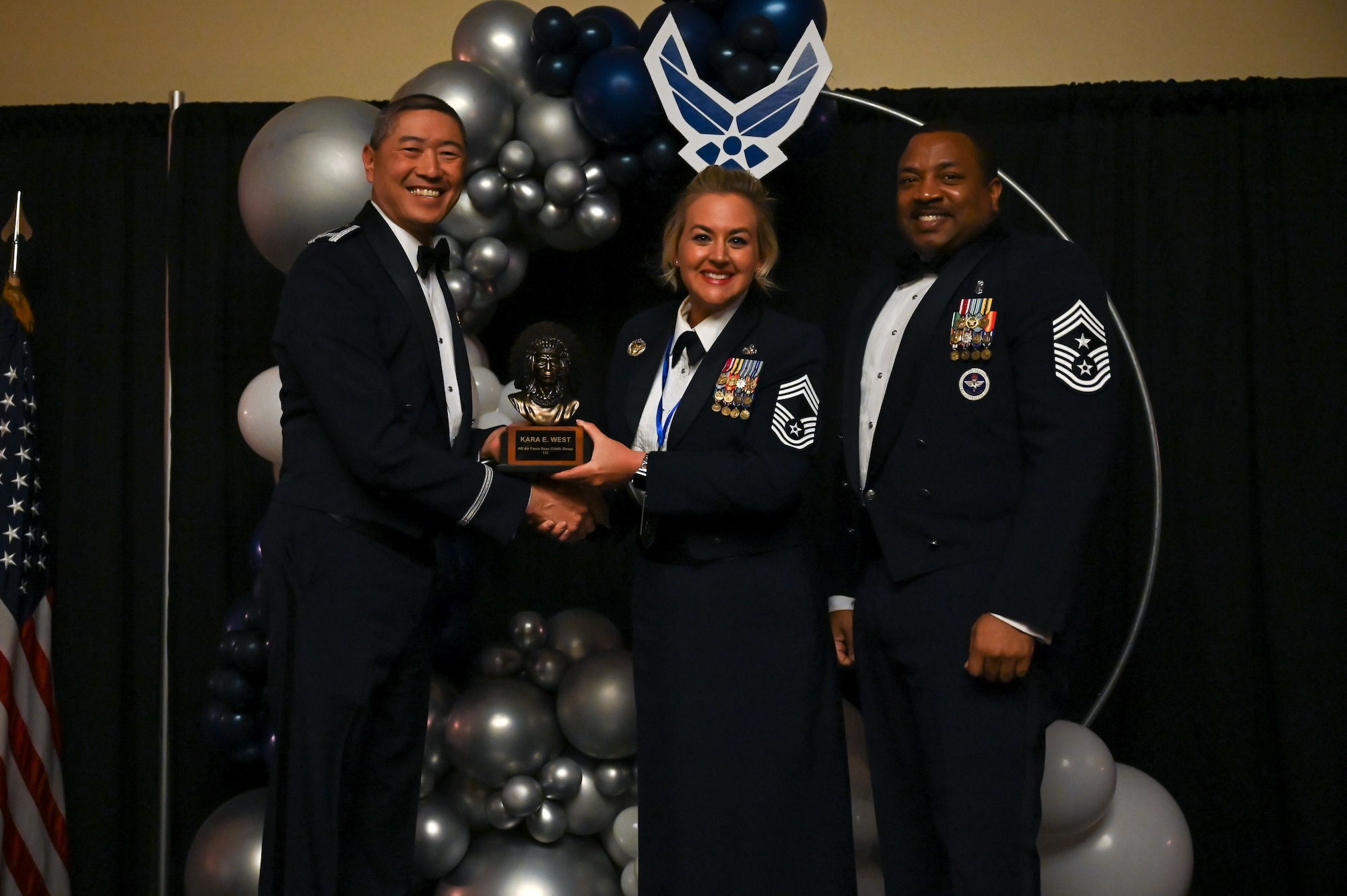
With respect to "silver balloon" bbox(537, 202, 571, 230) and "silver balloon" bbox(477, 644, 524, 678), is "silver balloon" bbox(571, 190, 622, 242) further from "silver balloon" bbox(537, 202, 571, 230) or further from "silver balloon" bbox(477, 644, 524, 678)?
"silver balloon" bbox(477, 644, 524, 678)

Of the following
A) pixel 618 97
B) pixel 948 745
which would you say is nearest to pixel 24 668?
pixel 618 97

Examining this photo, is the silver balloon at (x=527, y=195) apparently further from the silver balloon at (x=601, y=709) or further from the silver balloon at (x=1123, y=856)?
the silver balloon at (x=1123, y=856)

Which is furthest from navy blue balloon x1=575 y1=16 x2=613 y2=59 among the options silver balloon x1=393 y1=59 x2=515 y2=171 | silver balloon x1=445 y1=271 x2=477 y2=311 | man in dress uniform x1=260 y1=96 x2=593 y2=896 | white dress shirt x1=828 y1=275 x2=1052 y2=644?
white dress shirt x1=828 y1=275 x2=1052 y2=644

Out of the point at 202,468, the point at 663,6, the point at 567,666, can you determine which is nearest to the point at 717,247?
the point at 663,6

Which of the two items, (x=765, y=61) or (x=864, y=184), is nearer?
(x=765, y=61)

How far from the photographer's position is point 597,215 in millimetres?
3283

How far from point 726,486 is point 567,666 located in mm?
1101

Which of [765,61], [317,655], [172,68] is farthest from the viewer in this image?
[172,68]

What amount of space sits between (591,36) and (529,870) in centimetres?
233

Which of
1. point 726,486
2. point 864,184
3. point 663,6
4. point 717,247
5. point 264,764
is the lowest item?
point 264,764

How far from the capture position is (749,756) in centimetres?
241

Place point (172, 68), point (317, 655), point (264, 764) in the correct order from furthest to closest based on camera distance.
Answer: point (172, 68) → point (264, 764) → point (317, 655)

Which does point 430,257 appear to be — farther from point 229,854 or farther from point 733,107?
point 229,854

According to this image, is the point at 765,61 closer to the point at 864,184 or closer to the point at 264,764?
the point at 864,184
